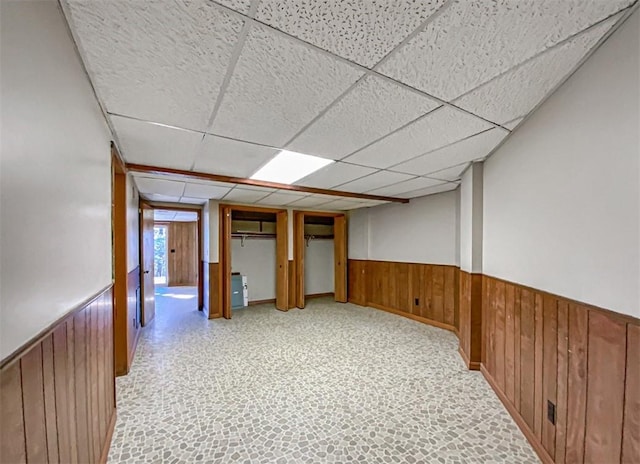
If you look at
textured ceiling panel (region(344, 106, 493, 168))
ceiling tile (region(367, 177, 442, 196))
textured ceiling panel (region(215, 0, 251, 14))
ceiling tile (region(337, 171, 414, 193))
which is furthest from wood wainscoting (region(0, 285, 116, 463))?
ceiling tile (region(367, 177, 442, 196))

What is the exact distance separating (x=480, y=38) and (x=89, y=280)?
7.06 ft

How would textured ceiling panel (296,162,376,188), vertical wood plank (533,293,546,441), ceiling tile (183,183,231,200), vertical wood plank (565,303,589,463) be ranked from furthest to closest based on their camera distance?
ceiling tile (183,183,231,200), textured ceiling panel (296,162,376,188), vertical wood plank (533,293,546,441), vertical wood plank (565,303,589,463)

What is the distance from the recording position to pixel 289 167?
3.06 metres

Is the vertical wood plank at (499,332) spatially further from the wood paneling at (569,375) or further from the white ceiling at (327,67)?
the white ceiling at (327,67)

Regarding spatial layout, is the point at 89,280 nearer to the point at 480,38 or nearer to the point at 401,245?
the point at 480,38

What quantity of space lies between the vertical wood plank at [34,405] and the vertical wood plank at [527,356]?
2564 millimetres

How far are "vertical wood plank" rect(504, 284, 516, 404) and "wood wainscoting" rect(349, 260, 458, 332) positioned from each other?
2.09 metres

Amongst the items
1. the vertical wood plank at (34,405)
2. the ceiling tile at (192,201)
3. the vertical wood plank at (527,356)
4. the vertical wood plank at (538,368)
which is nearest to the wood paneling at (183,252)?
the ceiling tile at (192,201)

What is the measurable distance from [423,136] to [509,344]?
1.82 metres

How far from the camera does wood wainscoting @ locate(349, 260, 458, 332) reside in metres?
4.52

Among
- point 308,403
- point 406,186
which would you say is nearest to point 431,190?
point 406,186

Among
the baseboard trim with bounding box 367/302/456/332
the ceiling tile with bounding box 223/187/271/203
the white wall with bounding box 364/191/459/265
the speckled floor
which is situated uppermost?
the ceiling tile with bounding box 223/187/271/203

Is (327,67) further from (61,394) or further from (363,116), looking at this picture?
(61,394)

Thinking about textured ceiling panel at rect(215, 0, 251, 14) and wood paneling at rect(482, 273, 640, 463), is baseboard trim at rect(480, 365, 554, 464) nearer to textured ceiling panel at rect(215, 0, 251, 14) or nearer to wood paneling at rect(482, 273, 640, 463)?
wood paneling at rect(482, 273, 640, 463)
